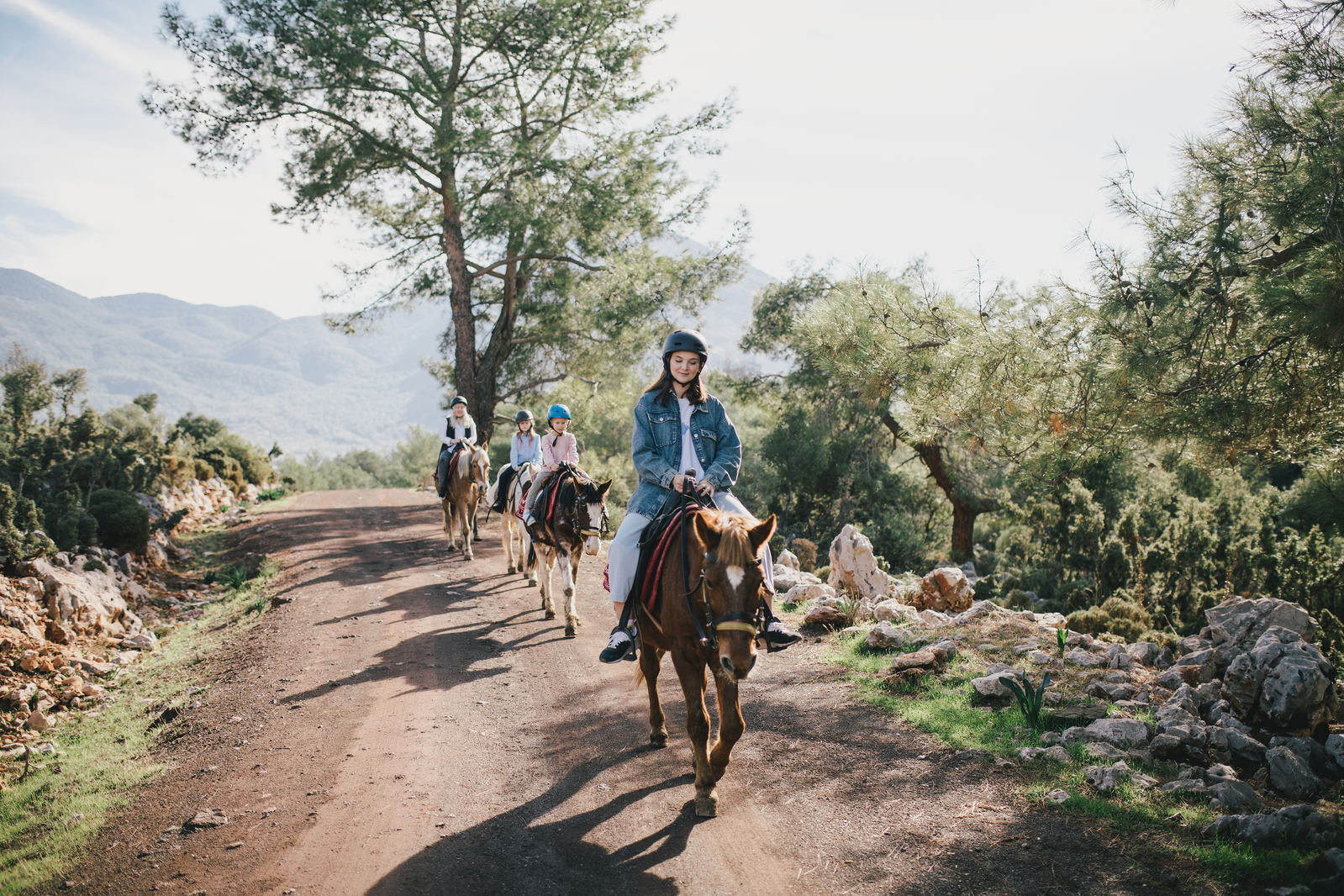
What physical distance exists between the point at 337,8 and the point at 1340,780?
2124 centimetres

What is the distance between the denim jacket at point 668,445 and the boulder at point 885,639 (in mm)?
3802

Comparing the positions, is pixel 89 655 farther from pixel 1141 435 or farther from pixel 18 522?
pixel 1141 435

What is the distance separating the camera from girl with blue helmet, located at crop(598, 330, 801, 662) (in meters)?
4.89

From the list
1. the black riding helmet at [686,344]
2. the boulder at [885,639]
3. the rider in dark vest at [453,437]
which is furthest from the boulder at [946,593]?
the rider in dark vest at [453,437]

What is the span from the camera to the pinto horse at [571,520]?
28.1 feet

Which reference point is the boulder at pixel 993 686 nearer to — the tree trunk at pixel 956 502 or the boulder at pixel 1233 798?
the boulder at pixel 1233 798

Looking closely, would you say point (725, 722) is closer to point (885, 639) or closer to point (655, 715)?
point (655, 715)

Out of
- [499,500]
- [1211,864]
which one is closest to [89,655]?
[499,500]

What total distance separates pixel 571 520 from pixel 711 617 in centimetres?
489

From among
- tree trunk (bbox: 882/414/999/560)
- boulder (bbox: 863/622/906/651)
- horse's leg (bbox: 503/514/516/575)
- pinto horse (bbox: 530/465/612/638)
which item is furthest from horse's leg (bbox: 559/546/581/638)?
tree trunk (bbox: 882/414/999/560)

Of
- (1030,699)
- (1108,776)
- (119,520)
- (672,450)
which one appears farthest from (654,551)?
(119,520)

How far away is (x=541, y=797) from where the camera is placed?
4.71m

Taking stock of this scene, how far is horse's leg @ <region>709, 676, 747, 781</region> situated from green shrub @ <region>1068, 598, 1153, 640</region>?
260 inches

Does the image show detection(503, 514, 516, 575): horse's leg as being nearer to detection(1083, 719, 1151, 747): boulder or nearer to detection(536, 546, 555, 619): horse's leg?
detection(536, 546, 555, 619): horse's leg
